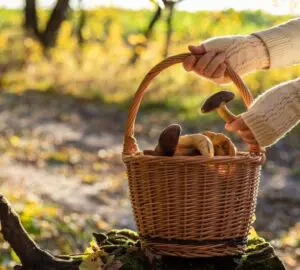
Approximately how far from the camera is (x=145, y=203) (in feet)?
8.36

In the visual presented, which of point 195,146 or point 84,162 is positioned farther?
point 84,162

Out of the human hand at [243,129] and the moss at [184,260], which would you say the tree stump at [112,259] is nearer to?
the moss at [184,260]

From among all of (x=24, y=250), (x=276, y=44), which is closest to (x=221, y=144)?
(x=276, y=44)

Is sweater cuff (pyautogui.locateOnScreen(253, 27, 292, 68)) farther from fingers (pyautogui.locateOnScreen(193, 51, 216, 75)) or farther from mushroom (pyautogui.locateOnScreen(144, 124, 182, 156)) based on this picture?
mushroom (pyautogui.locateOnScreen(144, 124, 182, 156))

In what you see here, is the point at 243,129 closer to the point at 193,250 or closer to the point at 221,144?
the point at 221,144

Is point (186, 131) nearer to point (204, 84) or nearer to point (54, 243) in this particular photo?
point (204, 84)

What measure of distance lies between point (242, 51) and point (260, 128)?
31cm

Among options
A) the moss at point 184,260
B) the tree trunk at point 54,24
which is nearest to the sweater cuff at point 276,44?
the moss at point 184,260

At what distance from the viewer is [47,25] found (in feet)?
42.6

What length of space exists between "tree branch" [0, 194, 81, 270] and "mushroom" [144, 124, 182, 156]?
473mm

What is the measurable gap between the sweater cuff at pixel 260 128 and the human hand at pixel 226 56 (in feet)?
0.54

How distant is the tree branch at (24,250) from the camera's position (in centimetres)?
266

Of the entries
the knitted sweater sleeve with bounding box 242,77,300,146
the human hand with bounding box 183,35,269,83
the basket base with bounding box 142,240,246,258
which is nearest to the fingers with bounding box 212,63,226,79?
the human hand with bounding box 183,35,269,83

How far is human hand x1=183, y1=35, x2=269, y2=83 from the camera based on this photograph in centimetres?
261
